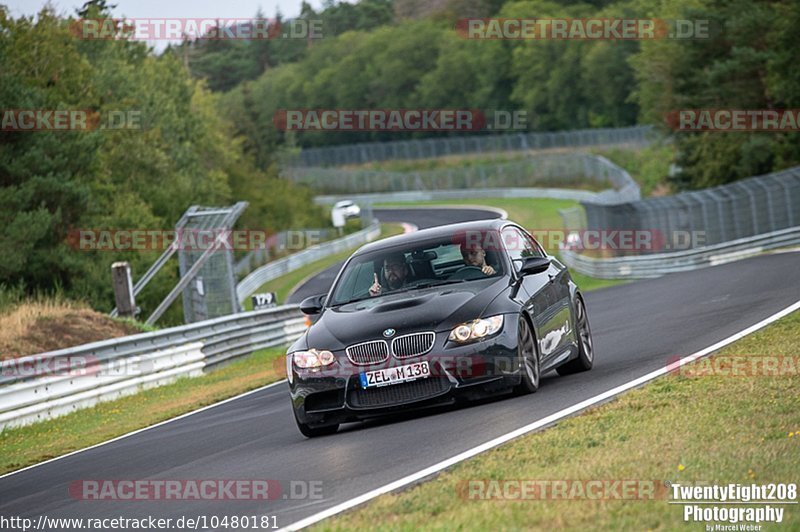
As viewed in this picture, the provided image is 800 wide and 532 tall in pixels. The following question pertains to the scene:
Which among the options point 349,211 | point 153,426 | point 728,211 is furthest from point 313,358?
point 349,211

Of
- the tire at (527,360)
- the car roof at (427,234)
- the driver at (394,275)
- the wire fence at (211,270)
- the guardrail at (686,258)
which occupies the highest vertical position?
the car roof at (427,234)

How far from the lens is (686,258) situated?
41.8 metres

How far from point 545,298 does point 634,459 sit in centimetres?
440

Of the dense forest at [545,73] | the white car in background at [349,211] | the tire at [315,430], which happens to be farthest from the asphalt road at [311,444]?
the white car in background at [349,211]

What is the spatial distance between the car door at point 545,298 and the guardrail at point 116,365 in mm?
7447

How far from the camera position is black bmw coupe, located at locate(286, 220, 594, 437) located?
10.8 m

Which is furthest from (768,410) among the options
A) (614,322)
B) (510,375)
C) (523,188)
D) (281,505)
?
(523,188)

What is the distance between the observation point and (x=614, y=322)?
A: 19.6 meters

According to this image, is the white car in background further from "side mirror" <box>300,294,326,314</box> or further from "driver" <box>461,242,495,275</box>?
"driver" <box>461,242,495,275</box>

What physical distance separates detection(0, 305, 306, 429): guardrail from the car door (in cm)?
745

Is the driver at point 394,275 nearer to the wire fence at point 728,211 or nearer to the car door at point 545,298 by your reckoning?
the car door at point 545,298

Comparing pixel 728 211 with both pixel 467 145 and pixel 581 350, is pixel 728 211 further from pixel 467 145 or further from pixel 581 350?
pixel 467 145

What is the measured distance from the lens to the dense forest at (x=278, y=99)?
Answer: 152ft

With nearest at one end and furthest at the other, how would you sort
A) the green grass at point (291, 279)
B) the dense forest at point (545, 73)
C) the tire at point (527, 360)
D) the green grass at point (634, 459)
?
the green grass at point (634, 459), the tire at point (527, 360), the green grass at point (291, 279), the dense forest at point (545, 73)
